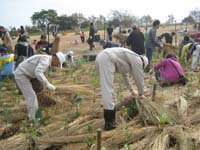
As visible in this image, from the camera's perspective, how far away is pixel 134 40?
8828 millimetres

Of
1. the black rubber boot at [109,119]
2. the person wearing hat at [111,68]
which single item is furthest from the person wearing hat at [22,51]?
the black rubber boot at [109,119]

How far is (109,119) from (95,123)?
30 centimetres

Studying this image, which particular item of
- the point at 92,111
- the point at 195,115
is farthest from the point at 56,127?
the point at 195,115

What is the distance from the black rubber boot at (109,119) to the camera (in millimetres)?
4262

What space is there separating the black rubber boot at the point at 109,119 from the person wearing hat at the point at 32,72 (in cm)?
84

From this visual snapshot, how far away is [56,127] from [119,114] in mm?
823

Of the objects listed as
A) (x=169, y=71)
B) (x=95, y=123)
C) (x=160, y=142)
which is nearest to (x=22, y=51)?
(x=169, y=71)

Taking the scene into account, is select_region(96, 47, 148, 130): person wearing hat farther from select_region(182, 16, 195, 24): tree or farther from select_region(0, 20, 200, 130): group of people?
select_region(182, 16, 195, 24): tree

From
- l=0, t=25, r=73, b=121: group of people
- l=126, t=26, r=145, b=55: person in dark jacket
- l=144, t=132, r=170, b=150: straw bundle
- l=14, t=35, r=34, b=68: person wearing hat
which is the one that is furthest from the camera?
l=126, t=26, r=145, b=55: person in dark jacket

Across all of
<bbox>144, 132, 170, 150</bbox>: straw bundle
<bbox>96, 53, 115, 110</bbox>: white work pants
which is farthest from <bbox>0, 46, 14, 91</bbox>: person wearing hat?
<bbox>144, 132, 170, 150</bbox>: straw bundle

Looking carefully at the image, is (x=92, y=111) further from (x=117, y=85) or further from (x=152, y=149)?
(x=117, y=85)

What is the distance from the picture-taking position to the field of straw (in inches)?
153

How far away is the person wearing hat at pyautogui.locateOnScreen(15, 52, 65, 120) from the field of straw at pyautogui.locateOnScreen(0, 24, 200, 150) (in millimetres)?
209

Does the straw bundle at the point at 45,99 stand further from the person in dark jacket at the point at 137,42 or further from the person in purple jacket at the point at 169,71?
the person in dark jacket at the point at 137,42
